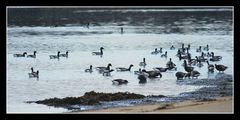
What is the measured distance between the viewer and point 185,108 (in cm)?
970

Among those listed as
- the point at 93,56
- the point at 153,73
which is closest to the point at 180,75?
the point at 153,73

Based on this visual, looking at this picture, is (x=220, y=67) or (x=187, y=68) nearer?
(x=220, y=67)

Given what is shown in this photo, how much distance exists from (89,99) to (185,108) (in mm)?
1185

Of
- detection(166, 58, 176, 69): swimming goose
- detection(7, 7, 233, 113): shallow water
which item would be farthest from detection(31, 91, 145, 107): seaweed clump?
detection(166, 58, 176, 69): swimming goose

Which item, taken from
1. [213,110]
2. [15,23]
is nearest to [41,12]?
[15,23]

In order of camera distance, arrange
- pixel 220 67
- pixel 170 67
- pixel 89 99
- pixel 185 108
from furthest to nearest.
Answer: pixel 170 67 → pixel 220 67 → pixel 89 99 → pixel 185 108

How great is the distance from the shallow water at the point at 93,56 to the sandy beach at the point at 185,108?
21cm

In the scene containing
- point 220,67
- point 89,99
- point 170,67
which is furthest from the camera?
point 170,67

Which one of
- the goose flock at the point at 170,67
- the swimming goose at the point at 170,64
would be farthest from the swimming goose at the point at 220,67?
the swimming goose at the point at 170,64

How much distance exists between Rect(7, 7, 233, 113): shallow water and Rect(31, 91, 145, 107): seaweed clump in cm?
5

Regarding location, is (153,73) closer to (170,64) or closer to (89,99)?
(170,64)

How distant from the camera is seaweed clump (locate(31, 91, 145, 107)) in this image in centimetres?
980

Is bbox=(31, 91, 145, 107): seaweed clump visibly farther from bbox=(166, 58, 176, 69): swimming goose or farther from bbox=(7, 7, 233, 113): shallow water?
bbox=(166, 58, 176, 69): swimming goose

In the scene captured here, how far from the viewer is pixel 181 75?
1019 centimetres
